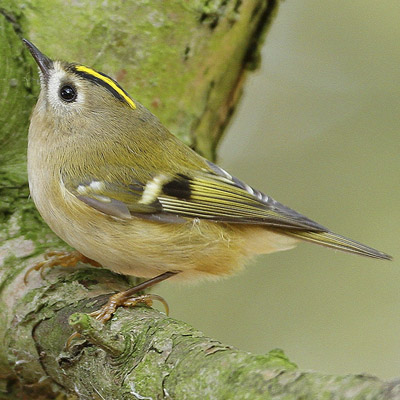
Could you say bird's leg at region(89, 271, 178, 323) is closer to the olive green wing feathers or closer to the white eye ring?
the olive green wing feathers

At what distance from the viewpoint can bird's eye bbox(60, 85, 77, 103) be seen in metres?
2.38

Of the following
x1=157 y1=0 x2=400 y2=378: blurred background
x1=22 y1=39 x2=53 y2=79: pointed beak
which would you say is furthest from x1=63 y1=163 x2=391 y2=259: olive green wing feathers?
x1=157 y1=0 x2=400 y2=378: blurred background

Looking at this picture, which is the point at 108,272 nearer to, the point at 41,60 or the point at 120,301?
the point at 120,301

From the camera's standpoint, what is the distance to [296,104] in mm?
5617

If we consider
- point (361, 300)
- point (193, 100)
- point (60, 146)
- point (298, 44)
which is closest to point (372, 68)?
point (298, 44)

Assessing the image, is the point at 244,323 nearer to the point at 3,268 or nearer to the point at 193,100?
the point at 193,100

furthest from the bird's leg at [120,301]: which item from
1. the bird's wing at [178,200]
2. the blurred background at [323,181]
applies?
the blurred background at [323,181]

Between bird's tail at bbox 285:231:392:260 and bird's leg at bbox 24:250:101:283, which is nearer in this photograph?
bird's leg at bbox 24:250:101:283

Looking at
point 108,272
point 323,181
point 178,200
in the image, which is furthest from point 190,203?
point 323,181

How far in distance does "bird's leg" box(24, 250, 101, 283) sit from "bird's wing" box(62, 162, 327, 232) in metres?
0.23

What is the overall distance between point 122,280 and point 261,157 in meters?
3.31

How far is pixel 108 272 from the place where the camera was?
88.1 inches

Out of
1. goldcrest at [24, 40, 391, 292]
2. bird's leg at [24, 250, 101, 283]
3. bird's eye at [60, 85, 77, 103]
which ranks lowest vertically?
bird's leg at [24, 250, 101, 283]

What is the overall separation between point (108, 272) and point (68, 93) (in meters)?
0.72
